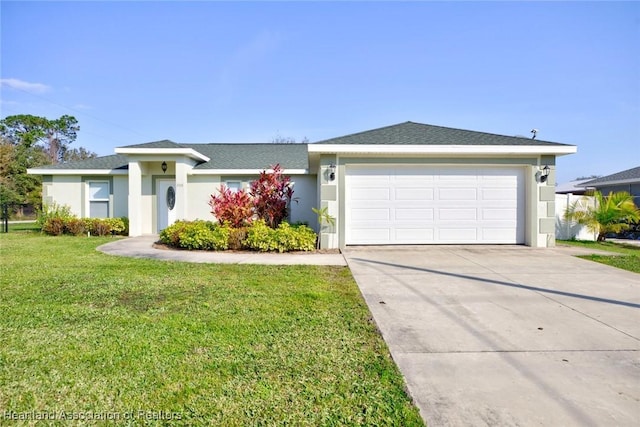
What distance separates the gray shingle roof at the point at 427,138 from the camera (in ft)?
31.3

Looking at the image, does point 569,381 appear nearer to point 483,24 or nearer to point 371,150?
point 371,150

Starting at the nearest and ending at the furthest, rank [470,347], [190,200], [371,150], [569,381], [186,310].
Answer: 1. [569,381]
2. [470,347]
3. [186,310]
4. [371,150]
5. [190,200]

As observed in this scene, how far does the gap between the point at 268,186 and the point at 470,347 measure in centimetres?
813

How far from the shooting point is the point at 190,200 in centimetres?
1420

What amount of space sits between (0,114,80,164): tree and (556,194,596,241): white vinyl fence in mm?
50931

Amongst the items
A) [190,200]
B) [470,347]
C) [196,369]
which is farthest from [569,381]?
[190,200]

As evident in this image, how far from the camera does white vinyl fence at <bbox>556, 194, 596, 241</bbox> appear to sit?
1187 cm

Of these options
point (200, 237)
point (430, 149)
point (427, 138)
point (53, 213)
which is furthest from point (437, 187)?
point (53, 213)

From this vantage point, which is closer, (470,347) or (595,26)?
(470,347)

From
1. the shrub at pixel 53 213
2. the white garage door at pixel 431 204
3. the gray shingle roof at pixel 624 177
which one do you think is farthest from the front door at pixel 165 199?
the gray shingle roof at pixel 624 177

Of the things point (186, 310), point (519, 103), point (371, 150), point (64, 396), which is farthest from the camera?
A: point (519, 103)

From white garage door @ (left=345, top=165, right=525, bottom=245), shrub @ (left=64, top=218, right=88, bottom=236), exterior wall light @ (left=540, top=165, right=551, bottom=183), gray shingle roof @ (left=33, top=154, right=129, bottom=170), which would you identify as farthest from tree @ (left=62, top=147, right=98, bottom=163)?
exterior wall light @ (left=540, top=165, right=551, bottom=183)

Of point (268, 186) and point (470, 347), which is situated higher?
point (268, 186)

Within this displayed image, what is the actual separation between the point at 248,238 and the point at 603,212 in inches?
461
